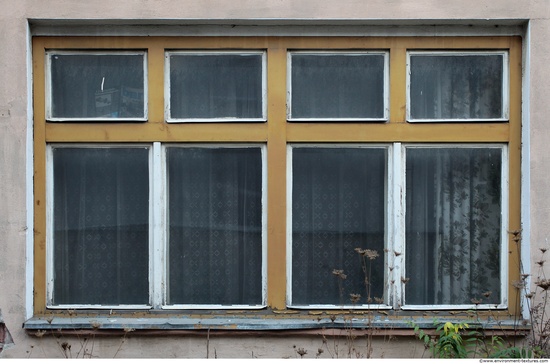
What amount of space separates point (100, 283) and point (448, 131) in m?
2.68

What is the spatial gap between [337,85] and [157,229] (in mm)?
1628

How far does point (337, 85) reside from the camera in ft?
18.8

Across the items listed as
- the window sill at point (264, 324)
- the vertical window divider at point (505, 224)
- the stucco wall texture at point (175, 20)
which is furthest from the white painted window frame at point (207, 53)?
the vertical window divider at point (505, 224)

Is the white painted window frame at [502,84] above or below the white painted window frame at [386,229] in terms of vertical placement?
above

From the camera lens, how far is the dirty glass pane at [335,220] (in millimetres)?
5711

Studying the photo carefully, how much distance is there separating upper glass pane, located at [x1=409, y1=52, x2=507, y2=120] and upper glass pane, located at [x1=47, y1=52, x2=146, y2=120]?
1951 mm

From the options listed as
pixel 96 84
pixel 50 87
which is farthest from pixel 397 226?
A: pixel 50 87

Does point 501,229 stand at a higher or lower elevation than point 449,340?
higher

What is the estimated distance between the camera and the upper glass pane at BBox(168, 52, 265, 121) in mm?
5719

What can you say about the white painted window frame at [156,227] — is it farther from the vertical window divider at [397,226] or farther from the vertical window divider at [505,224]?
the vertical window divider at [505,224]

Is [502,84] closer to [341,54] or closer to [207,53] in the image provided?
[341,54]

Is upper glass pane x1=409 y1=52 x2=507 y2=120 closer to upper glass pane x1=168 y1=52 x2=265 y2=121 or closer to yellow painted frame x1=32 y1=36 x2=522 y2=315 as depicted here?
yellow painted frame x1=32 y1=36 x2=522 y2=315

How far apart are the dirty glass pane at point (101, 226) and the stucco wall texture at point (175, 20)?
0.93ft

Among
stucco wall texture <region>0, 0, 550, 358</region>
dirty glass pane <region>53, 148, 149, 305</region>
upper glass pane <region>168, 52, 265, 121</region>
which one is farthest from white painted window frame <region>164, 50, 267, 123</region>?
dirty glass pane <region>53, 148, 149, 305</region>
